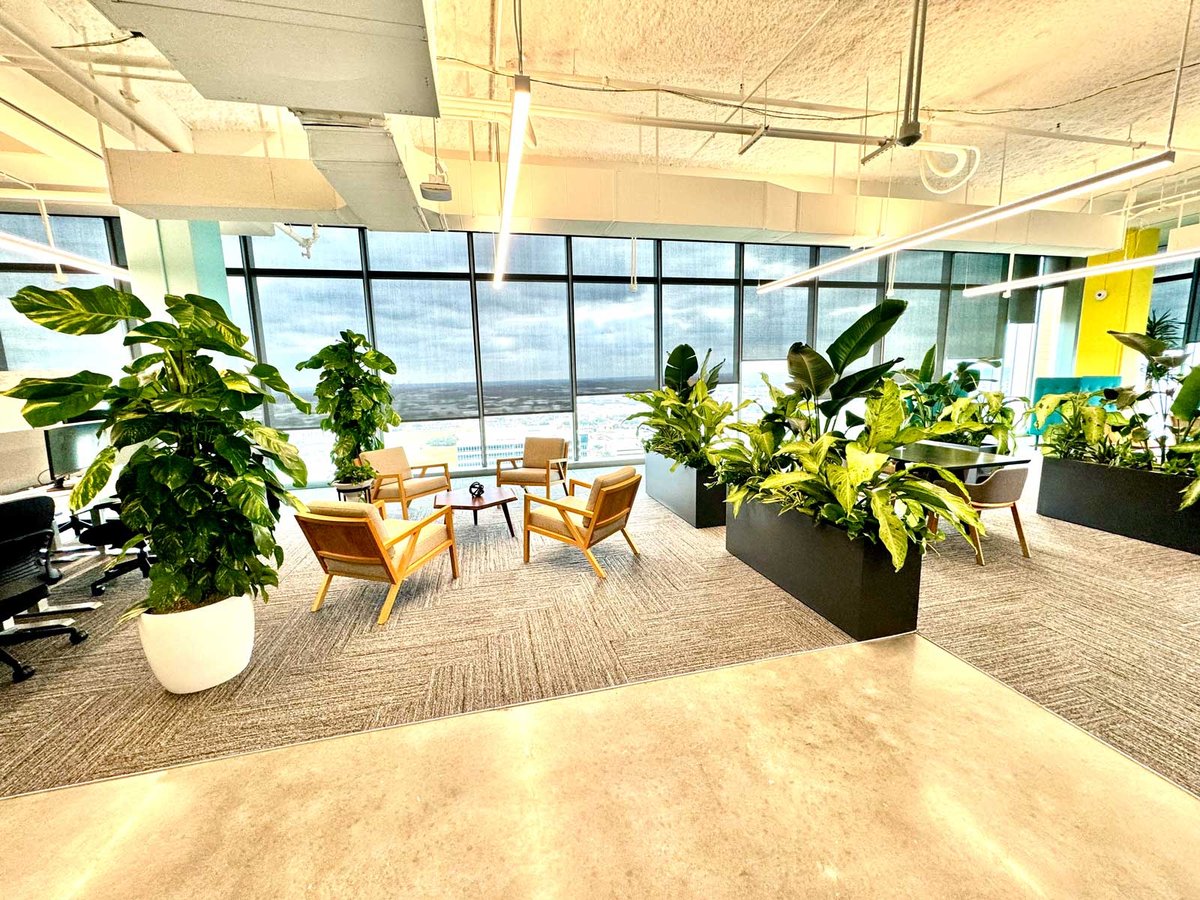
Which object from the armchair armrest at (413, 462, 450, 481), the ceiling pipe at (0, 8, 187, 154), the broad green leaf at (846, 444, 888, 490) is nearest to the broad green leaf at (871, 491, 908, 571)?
the broad green leaf at (846, 444, 888, 490)

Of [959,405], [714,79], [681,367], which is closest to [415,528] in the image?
[681,367]

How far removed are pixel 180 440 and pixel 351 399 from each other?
8.86 feet

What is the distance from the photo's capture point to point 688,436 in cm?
464

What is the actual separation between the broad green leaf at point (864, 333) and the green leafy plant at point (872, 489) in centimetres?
26

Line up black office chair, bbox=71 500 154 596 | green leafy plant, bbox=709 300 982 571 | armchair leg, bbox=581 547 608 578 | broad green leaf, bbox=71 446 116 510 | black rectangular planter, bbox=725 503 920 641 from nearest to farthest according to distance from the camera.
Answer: broad green leaf, bbox=71 446 116 510
green leafy plant, bbox=709 300 982 571
black rectangular planter, bbox=725 503 920 641
black office chair, bbox=71 500 154 596
armchair leg, bbox=581 547 608 578

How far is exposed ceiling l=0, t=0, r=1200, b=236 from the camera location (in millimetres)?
3162

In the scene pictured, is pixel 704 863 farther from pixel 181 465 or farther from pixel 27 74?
pixel 27 74

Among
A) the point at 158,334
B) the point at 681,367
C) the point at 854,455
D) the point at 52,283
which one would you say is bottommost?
the point at 854,455

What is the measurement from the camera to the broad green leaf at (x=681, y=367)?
4.98 meters

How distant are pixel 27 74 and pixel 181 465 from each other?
3.95 m

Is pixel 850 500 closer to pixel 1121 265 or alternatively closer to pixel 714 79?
pixel 714 79

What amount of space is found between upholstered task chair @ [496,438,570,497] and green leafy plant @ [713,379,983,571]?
8.24ft

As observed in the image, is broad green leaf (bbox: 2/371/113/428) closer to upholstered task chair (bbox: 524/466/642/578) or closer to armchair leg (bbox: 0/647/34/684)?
armchair leg (bbox: 0/647/34/684)

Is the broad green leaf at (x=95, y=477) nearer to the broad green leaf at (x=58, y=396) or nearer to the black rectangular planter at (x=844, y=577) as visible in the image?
the broad green leaf at (x=58, y=396)
